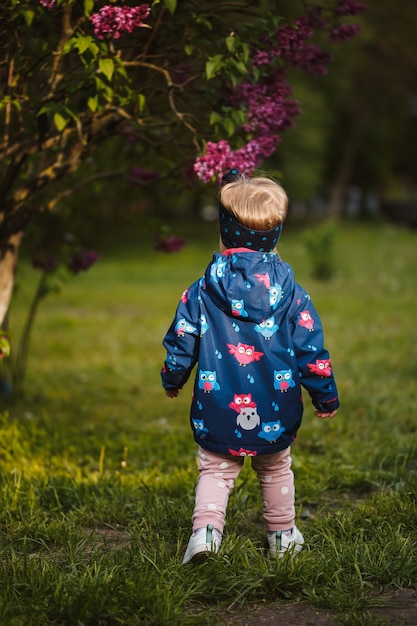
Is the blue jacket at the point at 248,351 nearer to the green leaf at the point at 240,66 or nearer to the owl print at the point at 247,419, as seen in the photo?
the owl print at the point at 247,419

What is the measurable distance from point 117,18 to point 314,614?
2.35m

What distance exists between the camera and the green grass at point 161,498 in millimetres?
2744

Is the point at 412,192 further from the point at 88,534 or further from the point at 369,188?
the point at 88,534

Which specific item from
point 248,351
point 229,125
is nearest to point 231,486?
point 248,351

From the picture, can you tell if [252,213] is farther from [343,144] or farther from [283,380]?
[343,144]

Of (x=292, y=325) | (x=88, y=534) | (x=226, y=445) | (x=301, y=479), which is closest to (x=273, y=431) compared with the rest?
(x=226, y=445)

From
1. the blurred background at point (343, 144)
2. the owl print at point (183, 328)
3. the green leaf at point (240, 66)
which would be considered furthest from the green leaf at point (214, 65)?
the owl print at point (183, 328)

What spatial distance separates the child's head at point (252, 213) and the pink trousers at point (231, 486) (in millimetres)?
838

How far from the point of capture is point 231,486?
128 inches

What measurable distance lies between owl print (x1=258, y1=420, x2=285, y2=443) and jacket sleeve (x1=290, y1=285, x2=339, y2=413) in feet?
0.65

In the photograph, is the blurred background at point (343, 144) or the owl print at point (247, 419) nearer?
the owl print at point (247, 419)

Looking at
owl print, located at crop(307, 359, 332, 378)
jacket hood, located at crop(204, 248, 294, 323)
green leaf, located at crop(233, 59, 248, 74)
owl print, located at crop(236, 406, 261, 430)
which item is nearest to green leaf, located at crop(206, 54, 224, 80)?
green leaf, located at crop(233, 59, 248, 74)

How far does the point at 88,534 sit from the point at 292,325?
1279 mm

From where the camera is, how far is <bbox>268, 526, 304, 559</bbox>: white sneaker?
3191mm
